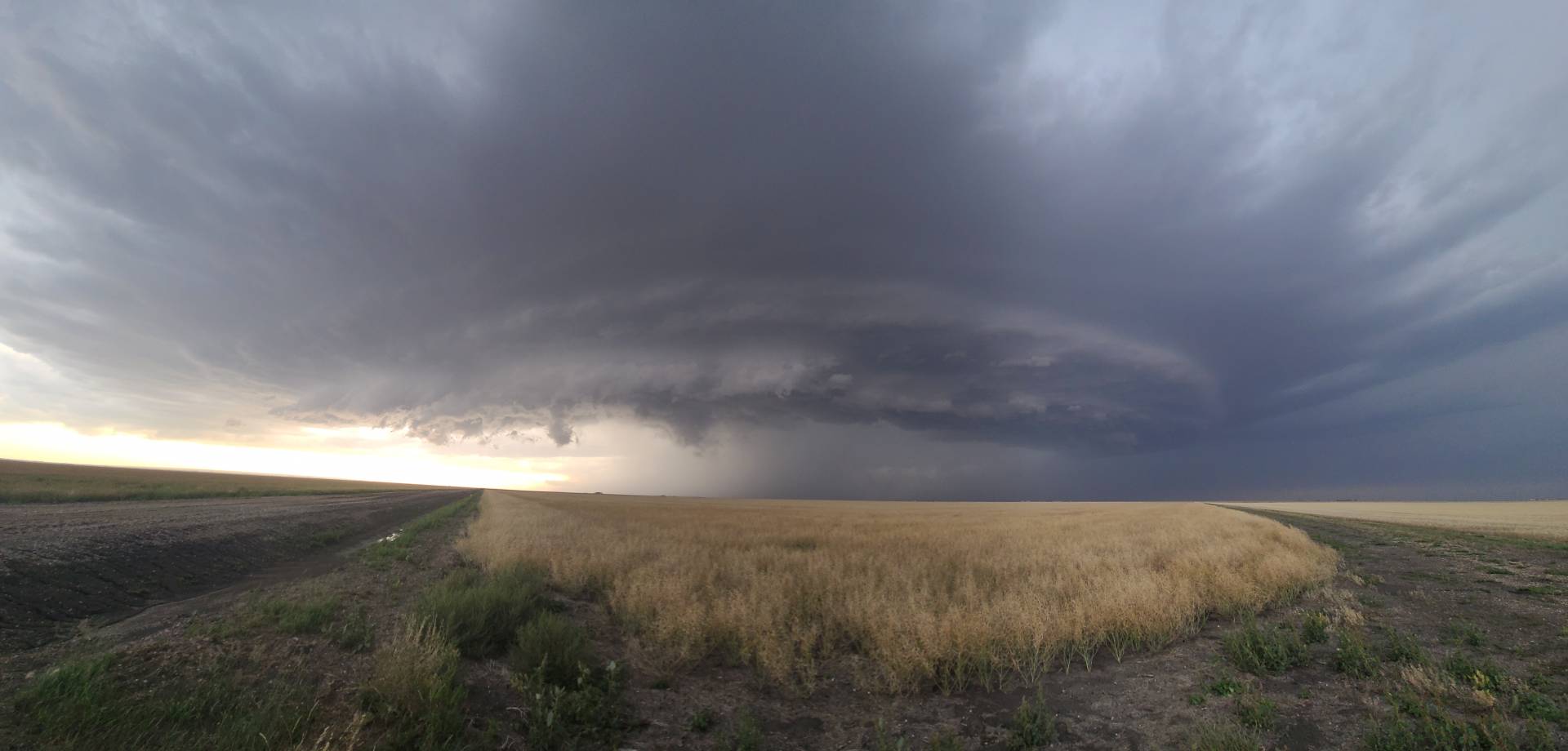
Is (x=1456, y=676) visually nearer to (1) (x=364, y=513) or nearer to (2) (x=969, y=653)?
(2) (x=969, y=653)

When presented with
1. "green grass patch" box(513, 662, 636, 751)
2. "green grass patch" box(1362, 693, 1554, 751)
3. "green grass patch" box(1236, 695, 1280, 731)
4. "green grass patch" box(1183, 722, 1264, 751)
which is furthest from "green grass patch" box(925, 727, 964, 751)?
"green grass patch" box(1362, 693, 1554, 751)

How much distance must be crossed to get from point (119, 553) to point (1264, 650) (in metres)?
28.0

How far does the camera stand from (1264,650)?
991 centimetres

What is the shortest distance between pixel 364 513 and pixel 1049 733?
53.2m

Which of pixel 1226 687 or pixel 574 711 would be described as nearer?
pixel 574 711

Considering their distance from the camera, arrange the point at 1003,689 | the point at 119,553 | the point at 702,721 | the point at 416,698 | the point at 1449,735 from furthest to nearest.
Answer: the point at 119,553 < the point at 1003,689 < the point at 702,721 < the point at 416,698 < the point at 1449,735

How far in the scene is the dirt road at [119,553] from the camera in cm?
1220


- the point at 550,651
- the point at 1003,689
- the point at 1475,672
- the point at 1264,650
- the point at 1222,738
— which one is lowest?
the point at 1003,689

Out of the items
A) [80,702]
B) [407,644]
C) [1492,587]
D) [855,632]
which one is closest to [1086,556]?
[1492,587]

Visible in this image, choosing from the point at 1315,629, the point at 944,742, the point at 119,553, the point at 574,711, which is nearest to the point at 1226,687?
the point at 1315,629

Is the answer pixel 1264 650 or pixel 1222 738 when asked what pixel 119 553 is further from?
pixel 1264 650

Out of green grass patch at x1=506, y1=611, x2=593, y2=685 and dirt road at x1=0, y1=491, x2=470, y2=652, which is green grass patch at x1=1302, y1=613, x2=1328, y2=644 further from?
dirt road at x1=0, y1=491, x2=470, y2=652

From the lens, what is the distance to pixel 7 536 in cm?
1912

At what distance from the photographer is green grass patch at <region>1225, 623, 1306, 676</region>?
966 centimetres
